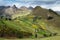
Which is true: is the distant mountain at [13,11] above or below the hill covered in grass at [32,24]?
above

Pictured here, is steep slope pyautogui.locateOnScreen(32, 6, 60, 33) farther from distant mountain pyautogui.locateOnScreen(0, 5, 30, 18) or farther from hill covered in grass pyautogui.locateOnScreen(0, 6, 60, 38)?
distant mountain pyautogui.locateOnScreen(0, 5, 30, 18)

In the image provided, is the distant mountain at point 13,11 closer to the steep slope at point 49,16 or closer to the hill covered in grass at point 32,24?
the hill covered in grass at point 32,24

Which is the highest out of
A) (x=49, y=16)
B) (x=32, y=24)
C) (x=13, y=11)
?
(x=13, y=11)

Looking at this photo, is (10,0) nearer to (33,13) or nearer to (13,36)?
(33,13)

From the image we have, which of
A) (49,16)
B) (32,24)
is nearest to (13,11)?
(32,24)

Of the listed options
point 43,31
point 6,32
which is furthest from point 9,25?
point 43,31

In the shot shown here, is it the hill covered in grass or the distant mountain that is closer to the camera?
the hill covered in grass

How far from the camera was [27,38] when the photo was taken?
6.43 metres

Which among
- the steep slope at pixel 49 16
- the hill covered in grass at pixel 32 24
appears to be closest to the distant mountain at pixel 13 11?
the hill covered in grass at pixel 32 24

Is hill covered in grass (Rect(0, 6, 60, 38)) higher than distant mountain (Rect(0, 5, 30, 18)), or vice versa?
distant mountain (Rect(0, 5, 30, 18))

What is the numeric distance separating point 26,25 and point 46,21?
0.84m

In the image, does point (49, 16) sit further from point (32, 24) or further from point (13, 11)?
point (13, 11)

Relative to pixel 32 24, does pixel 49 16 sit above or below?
above

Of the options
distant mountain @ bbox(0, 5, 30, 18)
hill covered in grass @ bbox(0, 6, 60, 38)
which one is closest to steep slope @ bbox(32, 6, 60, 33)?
hill covered in grass @ bbox(0, 6, 60, 38)
